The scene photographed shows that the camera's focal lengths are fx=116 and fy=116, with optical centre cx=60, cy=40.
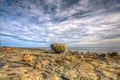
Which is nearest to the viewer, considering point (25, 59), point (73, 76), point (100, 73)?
point (73, 76)

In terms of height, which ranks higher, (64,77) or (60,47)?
(60,47)

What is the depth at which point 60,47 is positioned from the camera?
1878cm

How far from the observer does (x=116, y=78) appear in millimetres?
6773

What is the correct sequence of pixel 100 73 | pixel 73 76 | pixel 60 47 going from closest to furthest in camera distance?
pixel 73 76 → pixel 100 73 → pixel 60 47

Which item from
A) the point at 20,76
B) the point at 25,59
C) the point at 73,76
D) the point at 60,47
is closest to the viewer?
the point at 20,76

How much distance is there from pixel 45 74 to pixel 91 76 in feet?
9.14

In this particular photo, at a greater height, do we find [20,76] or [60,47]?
[60,47]

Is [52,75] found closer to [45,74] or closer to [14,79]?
[45,74]

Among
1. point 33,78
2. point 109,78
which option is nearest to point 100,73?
point 109,78

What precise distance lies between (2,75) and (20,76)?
3.44 ft

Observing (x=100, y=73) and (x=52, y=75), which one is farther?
(x=100, y=73)

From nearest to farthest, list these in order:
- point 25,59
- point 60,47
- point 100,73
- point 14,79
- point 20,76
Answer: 1. point 14,79
2. point 20,76
3. point 100,73
4. point 25,59
5. point 60,47

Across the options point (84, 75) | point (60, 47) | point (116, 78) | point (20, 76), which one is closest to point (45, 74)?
point (20, 76)

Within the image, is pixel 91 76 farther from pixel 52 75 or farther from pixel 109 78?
pixel 52 75
